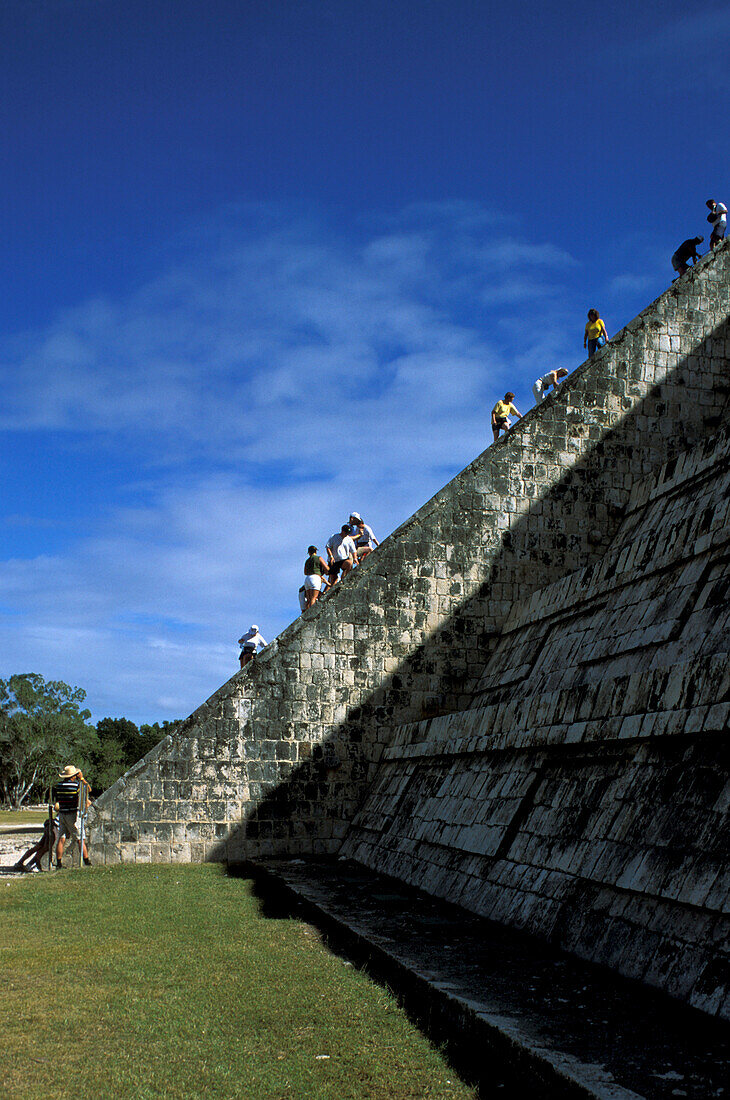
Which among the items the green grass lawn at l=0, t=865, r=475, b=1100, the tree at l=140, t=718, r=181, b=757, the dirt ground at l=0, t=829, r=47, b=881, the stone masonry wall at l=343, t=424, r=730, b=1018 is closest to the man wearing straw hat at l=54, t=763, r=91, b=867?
the dirt ground at l=0, t=829, r=47, b=881

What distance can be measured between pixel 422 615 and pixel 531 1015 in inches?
367

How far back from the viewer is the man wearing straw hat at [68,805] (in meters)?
10.6

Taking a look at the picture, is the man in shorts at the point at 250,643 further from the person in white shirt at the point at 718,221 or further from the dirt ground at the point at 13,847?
the person in white shirt at the point at 718,221

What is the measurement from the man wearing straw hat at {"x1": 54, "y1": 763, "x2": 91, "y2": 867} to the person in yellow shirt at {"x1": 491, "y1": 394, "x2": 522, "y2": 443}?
8.58 metres

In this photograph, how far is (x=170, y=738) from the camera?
1173cm

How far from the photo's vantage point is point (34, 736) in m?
50.4

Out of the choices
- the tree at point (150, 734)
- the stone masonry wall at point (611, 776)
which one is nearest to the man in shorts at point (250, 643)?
the stone masonry wall at point (611, 776)

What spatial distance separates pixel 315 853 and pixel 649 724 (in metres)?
7.71

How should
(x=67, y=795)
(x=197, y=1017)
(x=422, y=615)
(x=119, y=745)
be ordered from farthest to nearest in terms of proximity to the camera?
(x=119, y=745), (x=422, y=615), (x=67, y=795), (x=197, y=1017)

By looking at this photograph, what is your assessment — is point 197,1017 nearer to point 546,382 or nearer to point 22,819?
point 546,382

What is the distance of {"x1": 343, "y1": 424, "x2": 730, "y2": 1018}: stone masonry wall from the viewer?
421 cm

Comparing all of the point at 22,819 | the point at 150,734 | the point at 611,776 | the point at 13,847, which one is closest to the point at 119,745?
the point at 150,734

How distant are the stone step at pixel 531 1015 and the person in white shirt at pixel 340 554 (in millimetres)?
8685

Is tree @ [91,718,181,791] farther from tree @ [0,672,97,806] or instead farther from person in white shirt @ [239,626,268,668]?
person in white shirt @ [239,626,268,668]
